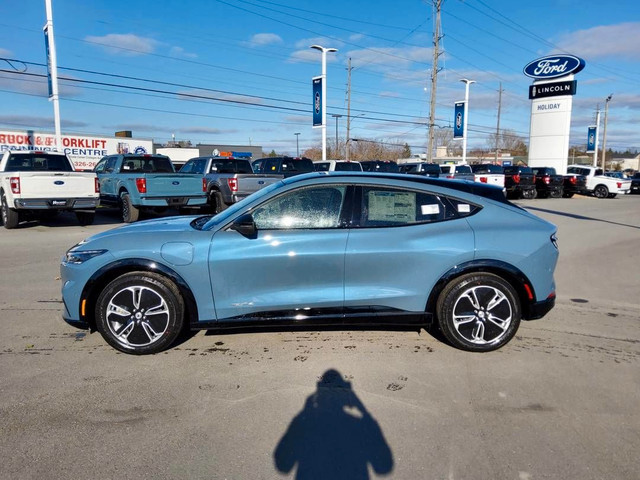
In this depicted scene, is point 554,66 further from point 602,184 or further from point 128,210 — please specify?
point 128,210

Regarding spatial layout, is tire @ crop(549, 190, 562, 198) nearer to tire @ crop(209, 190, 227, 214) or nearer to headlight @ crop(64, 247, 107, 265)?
tire @ crop(209, 190, 227, 214)

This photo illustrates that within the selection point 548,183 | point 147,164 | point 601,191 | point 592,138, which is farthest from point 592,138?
point 147,164

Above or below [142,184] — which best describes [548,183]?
below

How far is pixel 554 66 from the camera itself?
1252 inches

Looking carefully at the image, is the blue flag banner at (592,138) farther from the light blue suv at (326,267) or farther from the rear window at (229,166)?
the light blue suv at (326,267)

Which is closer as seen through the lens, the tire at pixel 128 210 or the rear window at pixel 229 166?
the tire at pixel 128 210

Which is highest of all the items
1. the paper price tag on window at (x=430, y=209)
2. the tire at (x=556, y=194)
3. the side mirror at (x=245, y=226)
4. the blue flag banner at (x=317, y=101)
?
the blue flag banner at (x=317, y=101)

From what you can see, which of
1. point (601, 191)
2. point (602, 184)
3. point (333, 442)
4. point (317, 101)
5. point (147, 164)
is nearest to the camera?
point (333, 442)

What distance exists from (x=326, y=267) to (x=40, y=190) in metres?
9.88

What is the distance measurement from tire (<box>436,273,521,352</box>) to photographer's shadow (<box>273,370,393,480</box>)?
4.21 feet

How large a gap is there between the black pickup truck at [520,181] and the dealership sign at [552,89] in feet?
31.4

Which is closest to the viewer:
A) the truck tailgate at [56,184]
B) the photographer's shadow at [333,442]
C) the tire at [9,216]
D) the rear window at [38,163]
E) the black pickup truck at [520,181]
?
the photographer's shadow at [333,442]

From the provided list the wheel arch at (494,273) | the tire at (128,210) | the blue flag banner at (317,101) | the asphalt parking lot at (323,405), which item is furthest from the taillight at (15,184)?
the blue flag banner at (317,101)

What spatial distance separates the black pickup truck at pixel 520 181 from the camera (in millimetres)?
24750
